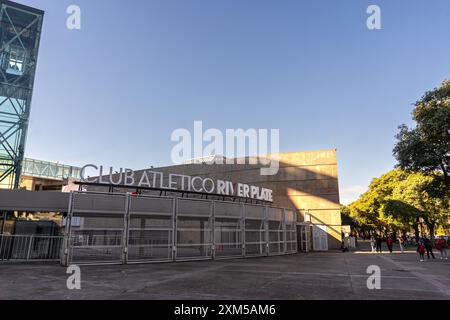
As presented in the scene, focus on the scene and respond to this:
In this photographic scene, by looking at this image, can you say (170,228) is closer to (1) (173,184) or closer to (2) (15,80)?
(1) (173,184)

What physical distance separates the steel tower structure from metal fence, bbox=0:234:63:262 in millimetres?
28991

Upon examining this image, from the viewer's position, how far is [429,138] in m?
26.4

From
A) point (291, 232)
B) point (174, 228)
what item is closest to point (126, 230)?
point (174, 228)

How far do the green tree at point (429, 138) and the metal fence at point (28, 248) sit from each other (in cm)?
2826

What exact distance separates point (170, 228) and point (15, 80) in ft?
125

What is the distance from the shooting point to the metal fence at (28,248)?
2003cm

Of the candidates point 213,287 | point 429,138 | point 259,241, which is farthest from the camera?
point 259,241

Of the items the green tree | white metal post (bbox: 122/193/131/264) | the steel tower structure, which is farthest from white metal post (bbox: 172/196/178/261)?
the steel tower structure

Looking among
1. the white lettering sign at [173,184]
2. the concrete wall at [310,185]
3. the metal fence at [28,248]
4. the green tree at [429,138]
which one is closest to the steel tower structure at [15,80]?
the white lettering sign at [173,184]
